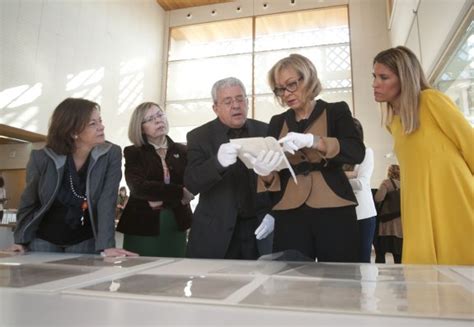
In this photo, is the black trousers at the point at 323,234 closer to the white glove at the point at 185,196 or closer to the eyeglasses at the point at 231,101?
the eyeglasses at the point at 231,101

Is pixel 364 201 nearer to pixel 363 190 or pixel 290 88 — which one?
pixel 363 190

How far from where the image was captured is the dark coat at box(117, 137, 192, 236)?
5.45 ft

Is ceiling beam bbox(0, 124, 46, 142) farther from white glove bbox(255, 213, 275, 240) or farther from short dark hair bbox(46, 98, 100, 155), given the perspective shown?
white glove bbox(255, 213, 275, 240)

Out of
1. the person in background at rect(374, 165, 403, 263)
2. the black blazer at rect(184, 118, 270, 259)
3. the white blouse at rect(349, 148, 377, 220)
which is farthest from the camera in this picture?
the person in background at rect(374, 165, 403, 263)

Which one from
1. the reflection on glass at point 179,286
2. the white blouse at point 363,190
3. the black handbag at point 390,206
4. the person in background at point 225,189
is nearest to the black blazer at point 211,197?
the person in background at point 225,189

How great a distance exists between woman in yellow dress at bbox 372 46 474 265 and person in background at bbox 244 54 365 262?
0.19m

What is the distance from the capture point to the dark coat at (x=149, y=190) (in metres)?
1.66

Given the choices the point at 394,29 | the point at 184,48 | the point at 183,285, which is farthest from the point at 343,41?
the point at 183,285

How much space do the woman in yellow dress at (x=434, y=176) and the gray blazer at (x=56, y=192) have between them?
110 cm

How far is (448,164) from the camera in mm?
1124

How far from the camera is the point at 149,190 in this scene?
1.66m

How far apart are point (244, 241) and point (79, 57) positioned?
5.78m

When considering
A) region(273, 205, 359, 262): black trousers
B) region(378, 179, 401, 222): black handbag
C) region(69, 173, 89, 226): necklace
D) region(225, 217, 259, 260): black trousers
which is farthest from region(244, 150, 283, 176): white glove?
region(378, 179, 401, 222): black handbag

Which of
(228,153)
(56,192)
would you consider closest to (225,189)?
(228,153)
